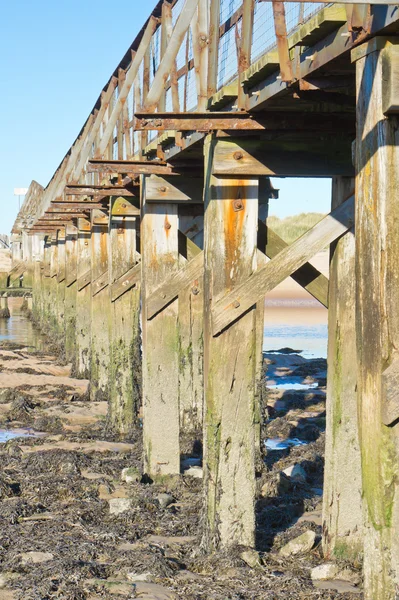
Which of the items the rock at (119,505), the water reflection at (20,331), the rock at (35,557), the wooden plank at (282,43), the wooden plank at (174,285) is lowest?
the water reflection at (20,331)

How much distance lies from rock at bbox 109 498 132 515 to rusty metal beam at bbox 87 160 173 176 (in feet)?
9.50

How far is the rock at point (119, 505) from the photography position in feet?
26.2

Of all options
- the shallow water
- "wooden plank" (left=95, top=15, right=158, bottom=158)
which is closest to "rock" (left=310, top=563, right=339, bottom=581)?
"wooden plank" (left=95, top=15, right=158, bottom=158)

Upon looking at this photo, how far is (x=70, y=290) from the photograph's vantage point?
75.7 feet

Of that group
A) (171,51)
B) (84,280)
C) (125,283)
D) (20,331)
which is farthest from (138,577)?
(20,331)

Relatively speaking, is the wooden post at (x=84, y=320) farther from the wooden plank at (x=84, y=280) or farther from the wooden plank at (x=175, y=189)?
the wooden plank at (x=175, y=189)

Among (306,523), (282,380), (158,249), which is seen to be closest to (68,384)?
(282,380)

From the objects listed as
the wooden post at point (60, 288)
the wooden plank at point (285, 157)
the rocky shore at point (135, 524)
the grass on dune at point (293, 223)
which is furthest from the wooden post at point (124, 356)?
the grass on dune at point (293, 223)

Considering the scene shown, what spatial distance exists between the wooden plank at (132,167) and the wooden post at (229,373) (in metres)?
2.12

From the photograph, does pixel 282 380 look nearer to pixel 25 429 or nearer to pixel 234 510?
pixel 25 429

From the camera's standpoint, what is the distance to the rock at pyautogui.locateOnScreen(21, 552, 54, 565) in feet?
21.4

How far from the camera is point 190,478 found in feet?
29.8

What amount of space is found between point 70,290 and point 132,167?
1467cm

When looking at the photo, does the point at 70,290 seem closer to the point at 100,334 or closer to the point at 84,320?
the point at 84,320
